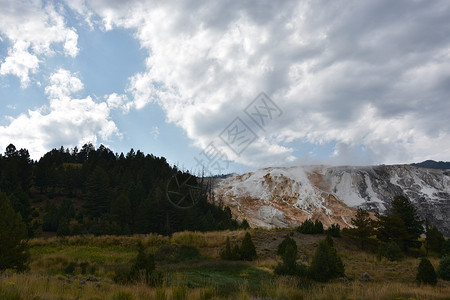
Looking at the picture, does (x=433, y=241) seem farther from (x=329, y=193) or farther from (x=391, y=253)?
(x=329, y=193)

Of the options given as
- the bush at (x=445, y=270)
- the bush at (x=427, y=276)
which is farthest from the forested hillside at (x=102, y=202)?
the bush at (x=427, y=276)

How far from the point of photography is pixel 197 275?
10773 mm

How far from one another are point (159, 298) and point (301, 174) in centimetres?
9425

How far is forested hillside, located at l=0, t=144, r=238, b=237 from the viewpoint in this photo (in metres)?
37.0

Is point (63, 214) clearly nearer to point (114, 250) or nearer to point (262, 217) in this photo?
point (114, 250)

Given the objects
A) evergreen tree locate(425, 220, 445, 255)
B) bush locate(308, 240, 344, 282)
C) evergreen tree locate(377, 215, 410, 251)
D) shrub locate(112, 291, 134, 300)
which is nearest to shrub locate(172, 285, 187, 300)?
shrub locate(112, 291, 134, 300)

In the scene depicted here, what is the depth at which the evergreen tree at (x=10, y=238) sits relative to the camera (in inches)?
406

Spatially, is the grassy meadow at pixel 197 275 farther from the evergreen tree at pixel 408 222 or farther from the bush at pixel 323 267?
the evergreen tree at pixel 408 222

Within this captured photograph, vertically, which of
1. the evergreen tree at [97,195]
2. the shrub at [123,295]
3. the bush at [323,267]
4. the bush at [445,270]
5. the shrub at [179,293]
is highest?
the evergreen tree at [97,195]

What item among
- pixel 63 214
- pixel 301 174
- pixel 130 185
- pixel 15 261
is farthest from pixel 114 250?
pixel 301 174

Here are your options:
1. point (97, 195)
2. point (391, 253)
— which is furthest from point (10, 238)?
point (97, 195)

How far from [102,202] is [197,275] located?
4274 centimetres

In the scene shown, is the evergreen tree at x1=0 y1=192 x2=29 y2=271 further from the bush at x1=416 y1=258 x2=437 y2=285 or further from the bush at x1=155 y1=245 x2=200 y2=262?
the bush at x1=416 y1=258 x2=437 y2=285

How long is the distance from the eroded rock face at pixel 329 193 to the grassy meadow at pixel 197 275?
41516 mm
